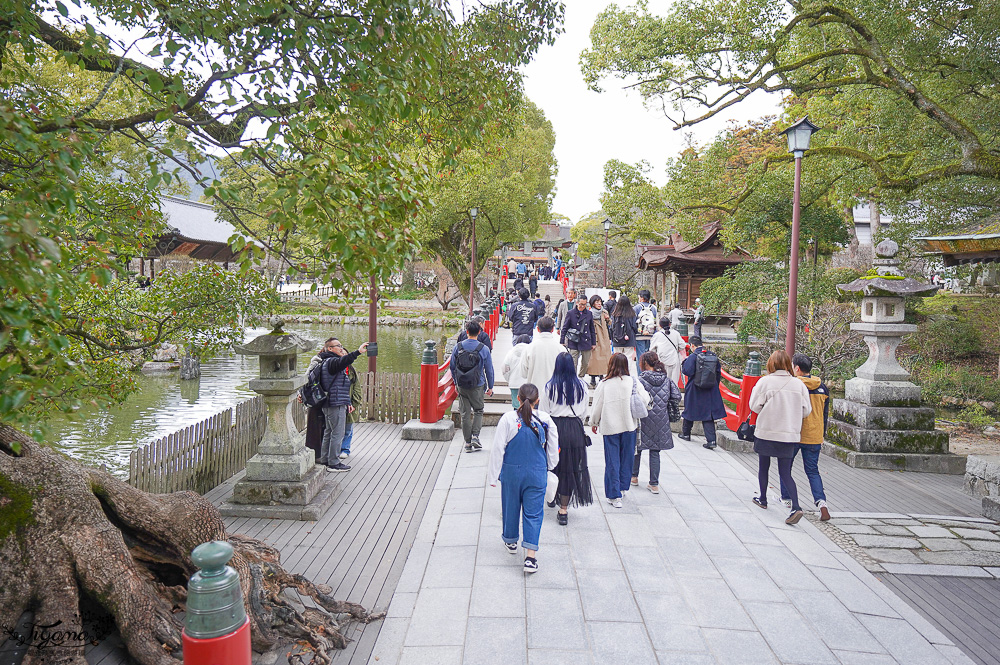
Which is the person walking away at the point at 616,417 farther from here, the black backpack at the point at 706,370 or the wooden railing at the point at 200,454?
the wooden railing at the point at 200,454

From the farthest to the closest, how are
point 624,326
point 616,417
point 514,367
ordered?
point 624,326, point 514,367, point 616,417

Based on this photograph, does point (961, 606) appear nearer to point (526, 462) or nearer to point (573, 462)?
point (573, 462)

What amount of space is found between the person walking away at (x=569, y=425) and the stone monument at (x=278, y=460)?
2674 millimetres

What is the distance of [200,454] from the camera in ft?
22.8

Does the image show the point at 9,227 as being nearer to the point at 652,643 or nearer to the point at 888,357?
the point at 652,643

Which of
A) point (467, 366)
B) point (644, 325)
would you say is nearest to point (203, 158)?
point (467, 366)

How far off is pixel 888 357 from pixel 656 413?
4.97 m

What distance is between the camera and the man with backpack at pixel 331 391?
7.25 m

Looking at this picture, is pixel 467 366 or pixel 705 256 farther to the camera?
pixel 705 256

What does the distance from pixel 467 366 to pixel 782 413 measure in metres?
3.96

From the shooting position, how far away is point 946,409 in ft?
50.4

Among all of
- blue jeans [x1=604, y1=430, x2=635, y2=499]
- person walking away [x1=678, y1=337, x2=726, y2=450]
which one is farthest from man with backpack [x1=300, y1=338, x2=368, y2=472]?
person walking away [x1=678, y1=337, x2=726, y2=450]

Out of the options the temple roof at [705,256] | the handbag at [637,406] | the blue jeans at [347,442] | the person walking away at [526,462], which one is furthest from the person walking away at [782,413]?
the temple roof at [705,256]

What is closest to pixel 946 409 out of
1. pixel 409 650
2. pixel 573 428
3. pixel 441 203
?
pixel 573 428
